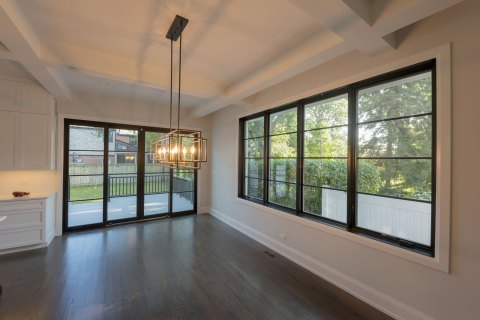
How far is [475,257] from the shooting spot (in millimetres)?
1731

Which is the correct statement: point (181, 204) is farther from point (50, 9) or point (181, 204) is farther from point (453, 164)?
point (453, 164)

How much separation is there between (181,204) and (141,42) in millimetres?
4399

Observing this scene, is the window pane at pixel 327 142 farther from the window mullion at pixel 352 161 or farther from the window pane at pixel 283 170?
the window pane at pixel 283 170

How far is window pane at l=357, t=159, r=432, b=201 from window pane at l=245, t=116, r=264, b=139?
221 cm

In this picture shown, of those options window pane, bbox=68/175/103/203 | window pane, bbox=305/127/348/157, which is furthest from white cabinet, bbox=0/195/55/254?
window pane, bbox=305/127/348/157

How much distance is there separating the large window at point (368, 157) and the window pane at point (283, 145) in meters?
0.02

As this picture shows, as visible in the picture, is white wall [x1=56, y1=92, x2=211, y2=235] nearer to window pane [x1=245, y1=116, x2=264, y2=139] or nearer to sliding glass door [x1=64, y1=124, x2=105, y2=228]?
sliding glass door [x1=64, y1=124, x2=105, y2=228]

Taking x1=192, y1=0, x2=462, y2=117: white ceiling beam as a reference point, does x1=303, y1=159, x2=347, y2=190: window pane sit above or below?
below

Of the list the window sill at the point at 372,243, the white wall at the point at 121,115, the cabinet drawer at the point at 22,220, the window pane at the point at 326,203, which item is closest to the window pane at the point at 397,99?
the window pane at the point at 326,203

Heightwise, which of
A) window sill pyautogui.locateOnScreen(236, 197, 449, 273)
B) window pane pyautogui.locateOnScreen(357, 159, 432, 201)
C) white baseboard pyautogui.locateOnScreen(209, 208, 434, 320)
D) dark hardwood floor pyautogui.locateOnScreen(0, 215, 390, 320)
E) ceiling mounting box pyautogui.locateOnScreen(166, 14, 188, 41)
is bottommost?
dark hardwood floor pyautogui.locateOnScreen(0, 215, 390, 320)

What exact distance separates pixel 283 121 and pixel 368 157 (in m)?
1.67

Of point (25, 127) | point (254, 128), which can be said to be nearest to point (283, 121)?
point (254, 128)

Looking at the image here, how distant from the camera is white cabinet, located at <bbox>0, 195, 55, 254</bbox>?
11.3ft

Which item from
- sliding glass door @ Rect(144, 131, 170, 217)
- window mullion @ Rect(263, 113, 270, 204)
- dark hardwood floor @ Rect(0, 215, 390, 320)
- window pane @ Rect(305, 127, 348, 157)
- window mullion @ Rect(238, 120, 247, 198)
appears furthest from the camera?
sliding glass door @ Rect(144, 131, 170, 217)
